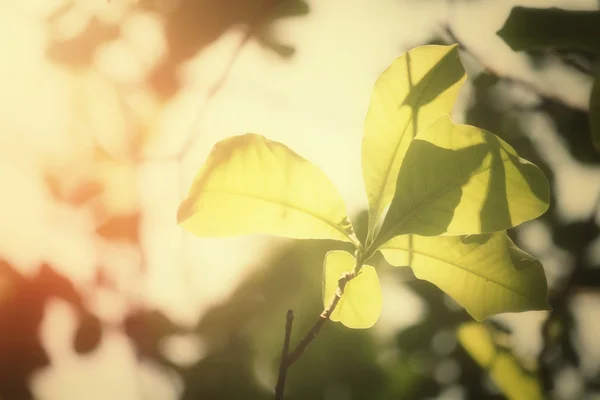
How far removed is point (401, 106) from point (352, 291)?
7.6 inches

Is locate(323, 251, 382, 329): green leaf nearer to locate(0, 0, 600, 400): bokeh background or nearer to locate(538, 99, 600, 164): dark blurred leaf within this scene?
locate(0, 0, 600, 400): bokeh background

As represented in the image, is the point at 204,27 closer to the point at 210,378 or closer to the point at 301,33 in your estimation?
the point at 301,33

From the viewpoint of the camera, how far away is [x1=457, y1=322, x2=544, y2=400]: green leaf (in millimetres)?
735

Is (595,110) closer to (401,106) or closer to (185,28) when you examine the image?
(401,106)

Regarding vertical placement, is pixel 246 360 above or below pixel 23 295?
below

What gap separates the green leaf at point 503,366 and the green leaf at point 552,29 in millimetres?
393

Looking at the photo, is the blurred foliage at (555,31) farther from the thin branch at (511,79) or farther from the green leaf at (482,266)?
the green leaf at (482,266)

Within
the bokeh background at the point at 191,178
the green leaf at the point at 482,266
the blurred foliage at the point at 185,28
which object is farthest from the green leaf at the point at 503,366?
the blurred foliage at the point at 185,28

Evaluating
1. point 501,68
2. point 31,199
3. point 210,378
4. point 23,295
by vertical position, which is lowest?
point 210,378

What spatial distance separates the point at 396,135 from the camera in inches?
19.7

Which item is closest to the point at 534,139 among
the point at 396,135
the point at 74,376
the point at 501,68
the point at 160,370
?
the point at 501,68

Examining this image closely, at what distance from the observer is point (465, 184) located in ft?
1.51

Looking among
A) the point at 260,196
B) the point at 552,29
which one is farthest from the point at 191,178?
the point at 552,29

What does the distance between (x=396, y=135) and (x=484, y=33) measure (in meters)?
0.32
